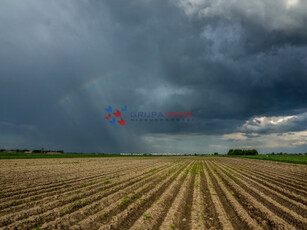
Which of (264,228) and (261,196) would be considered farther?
(261,196)

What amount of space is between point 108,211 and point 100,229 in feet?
7.84

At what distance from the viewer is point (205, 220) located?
33.0 feet

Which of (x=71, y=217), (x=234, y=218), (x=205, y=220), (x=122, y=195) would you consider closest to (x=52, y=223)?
(x=71, y=217)

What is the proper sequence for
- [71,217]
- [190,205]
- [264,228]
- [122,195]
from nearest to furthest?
[264,228] < [71,217] < [190,205] < [122,195]

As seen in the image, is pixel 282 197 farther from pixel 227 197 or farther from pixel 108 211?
pixel 108 211

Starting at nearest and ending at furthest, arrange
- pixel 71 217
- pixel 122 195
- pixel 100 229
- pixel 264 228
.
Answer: pixel 100 229 < pixel 264 228 < pixel 71 217 < pixel 122 195

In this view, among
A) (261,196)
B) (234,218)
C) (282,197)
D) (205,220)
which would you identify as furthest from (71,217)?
(282,197)

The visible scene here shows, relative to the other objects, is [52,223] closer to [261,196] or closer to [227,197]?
[227,197]

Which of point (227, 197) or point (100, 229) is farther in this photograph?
point (227, 197)

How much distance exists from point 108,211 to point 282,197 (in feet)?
44.4

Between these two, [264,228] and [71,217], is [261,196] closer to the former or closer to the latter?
[264,228]

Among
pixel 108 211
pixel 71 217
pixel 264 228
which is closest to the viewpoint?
pixel 264 228

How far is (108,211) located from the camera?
10.9 m

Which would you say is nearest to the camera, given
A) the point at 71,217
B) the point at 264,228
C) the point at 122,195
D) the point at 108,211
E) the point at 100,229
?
the point at 100,229
